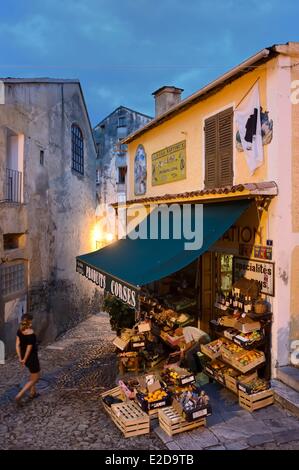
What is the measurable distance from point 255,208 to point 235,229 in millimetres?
897

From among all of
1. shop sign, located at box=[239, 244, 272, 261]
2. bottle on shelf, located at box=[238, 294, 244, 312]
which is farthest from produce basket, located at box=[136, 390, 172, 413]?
shop sign, located at box=[239, 244, 272, 261]

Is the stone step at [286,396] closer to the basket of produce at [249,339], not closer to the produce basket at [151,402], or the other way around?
the basket of produce at [249,339]

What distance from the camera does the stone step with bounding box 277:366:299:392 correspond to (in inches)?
264

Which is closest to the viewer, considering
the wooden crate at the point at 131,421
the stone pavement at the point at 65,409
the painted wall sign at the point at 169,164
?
the stone pavement at the point at 65,409

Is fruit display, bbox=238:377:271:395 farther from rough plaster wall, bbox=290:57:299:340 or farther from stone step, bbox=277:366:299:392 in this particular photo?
rough plaster wall, bbox=290:57:299:340

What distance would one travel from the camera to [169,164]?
11617 millimetres

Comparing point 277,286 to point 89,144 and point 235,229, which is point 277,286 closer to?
point 235,229

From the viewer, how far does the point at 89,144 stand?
834 inches

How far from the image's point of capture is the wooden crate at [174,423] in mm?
5895

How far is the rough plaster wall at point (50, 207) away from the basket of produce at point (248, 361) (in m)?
7.42

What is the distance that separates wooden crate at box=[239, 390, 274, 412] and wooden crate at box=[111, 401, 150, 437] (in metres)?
1.77

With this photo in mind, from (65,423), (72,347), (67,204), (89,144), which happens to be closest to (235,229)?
(65,423)

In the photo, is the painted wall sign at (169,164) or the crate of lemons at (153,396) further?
the painted wall sign at (169,164)

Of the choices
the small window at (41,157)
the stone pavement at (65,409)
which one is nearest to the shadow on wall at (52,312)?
the stone pavement at (65,409)
